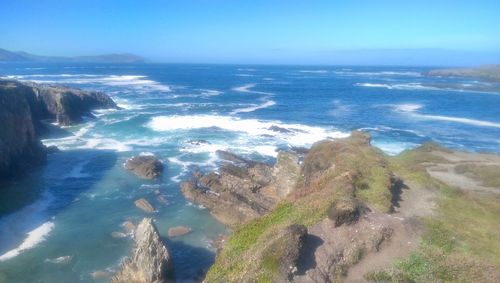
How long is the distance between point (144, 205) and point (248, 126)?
31.7 metres

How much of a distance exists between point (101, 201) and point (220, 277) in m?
18.9

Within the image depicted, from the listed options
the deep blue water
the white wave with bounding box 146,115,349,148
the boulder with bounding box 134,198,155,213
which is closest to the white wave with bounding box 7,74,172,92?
the deep blue water

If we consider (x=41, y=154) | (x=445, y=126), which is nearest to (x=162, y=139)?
(x=41, y=154)

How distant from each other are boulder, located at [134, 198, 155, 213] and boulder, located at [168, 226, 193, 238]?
3.68 meters

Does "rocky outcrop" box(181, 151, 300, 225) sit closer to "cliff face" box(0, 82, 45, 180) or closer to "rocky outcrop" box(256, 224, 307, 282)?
"rocky outcrop" box(256, 224, 307, 282)

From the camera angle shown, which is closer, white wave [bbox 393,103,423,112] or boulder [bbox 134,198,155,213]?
boulder [bbox 134,198,155,213]

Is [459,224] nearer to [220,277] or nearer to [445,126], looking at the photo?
[220,277]

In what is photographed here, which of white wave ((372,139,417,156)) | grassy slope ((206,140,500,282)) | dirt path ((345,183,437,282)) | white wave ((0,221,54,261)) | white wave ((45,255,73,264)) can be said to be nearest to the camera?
grassy slope ((206,140,500,282))

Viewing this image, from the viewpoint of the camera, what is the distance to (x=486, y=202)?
83.0ft

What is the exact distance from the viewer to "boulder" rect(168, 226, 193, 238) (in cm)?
2714

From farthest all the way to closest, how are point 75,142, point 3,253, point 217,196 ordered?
point 75,142 < point 217,196 < point 3,253

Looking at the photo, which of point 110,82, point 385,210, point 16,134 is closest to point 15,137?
point 16,134

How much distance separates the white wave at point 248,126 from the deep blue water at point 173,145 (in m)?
0.15

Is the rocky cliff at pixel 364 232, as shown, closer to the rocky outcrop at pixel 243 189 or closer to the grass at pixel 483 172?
the rocky outcrop at pixel 243 189
